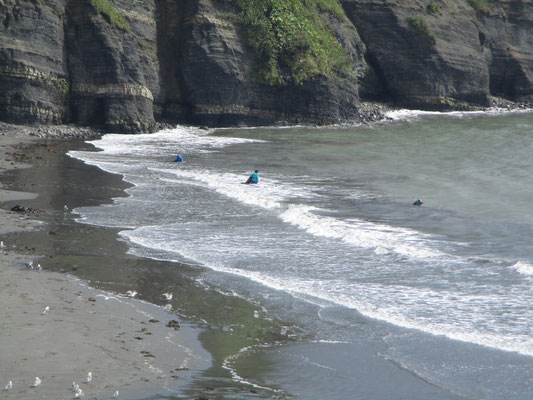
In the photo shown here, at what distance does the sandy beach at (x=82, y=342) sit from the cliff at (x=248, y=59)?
25438mm

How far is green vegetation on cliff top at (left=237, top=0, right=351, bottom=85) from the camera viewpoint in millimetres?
42531

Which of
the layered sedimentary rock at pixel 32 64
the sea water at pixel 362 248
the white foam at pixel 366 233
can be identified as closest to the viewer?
the sea water at pixel 362 248

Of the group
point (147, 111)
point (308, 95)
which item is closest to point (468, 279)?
point (147, 111)

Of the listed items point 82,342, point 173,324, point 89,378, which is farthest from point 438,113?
point 89,378

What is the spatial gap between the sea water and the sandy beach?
3.17 feet

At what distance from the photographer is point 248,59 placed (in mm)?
42250

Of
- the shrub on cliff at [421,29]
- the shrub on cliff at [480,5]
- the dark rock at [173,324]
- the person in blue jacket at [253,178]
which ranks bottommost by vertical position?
the dark rock at [173,324]

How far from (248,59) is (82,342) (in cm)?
3568

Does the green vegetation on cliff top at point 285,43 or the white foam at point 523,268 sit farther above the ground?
the green vegetation on cliff top at point 285,43

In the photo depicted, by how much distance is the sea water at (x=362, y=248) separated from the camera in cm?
824

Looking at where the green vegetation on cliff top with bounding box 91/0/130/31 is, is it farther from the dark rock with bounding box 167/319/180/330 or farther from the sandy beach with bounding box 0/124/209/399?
the dark rock with bounding box 167/319/180/330

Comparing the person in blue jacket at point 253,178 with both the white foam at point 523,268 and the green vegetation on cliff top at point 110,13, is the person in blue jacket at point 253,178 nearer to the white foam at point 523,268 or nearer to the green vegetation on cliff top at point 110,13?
the white foam at point 523,268

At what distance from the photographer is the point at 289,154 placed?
3128 centimetres

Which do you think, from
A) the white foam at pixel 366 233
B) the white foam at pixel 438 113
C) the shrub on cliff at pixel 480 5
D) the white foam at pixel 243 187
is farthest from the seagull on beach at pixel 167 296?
the shrub on cliff at pixel 480 5
